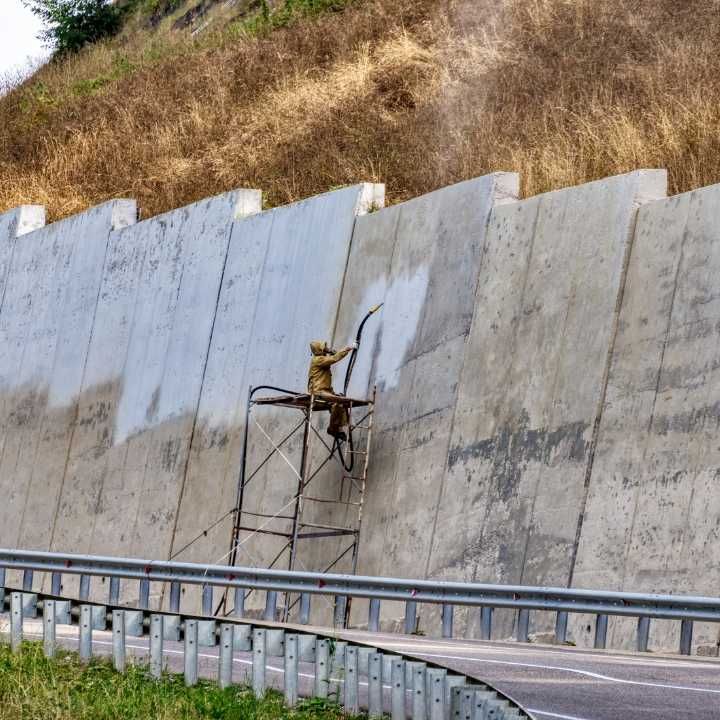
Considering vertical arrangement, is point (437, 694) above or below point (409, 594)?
below

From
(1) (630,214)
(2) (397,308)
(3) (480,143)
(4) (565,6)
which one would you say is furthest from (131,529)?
(4) (565,6)

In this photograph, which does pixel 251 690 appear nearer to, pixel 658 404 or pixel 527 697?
pixel 527 697

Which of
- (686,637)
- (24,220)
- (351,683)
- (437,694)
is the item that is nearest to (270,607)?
(686,637)

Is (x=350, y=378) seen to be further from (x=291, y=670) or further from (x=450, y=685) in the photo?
(x=450, y=685)

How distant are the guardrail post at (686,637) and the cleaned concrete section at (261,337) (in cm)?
876

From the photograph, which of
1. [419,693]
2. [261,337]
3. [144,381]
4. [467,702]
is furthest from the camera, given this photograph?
[144,381]

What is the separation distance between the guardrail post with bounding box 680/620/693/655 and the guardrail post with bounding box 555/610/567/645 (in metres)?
1.41

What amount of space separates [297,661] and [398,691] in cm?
114

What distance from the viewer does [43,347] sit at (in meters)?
31.2

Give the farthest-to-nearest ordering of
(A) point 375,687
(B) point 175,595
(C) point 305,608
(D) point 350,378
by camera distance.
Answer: (D) point 350,378, (B) point 175,595, (C) point 305,608, (A) point 375,687

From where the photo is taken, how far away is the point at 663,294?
60.2 feet

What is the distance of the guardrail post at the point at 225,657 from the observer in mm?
11797

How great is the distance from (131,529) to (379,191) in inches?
266

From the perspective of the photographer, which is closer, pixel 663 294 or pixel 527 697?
pixel 527 697
